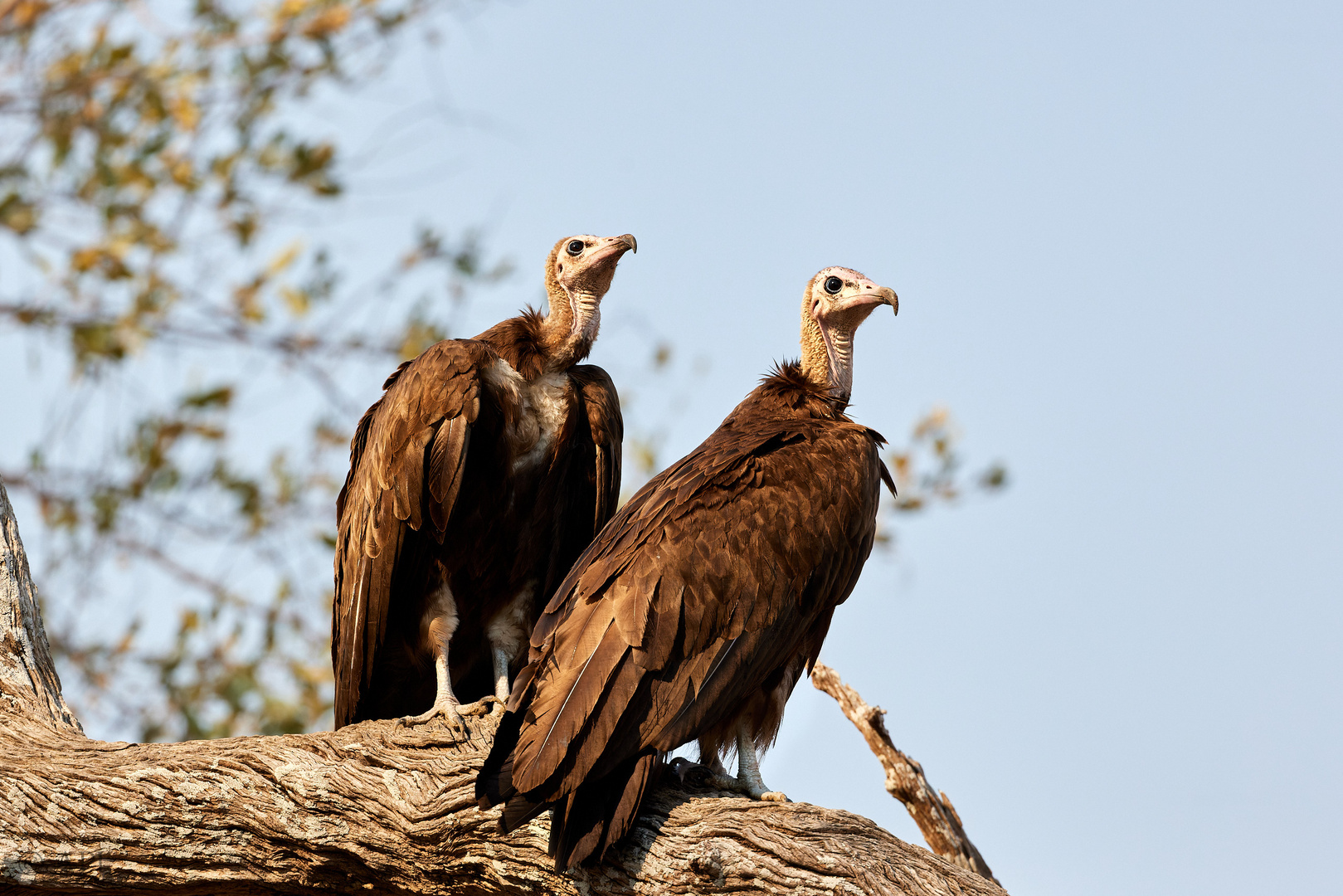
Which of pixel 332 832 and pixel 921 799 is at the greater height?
pixel 921 799

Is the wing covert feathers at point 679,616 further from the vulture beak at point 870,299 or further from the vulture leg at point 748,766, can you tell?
the vulture beak at point 870,299

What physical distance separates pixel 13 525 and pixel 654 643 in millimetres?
2644

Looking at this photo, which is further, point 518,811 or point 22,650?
point 22,650

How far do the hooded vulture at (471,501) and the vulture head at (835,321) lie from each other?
78cm

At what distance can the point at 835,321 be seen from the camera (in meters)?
5.23

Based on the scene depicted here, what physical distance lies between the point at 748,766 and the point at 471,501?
148 centimetres

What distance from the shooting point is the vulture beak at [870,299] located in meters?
5.11

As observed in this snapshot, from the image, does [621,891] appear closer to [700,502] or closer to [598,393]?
[700,502]

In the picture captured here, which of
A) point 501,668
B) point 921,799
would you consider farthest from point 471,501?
point 921,799

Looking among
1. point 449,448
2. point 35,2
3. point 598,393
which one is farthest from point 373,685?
point 35,2

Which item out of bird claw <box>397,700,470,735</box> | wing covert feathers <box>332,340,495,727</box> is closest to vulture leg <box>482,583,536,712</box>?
wing covert feathers <box>332,340,495,727</box>

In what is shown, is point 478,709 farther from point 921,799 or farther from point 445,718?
point 921,799

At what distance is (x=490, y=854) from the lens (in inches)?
139

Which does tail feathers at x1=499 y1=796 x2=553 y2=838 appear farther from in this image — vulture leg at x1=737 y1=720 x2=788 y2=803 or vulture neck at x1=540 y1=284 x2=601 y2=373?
vulture neck at x1=540 y1=284 x2=601 y2=373
